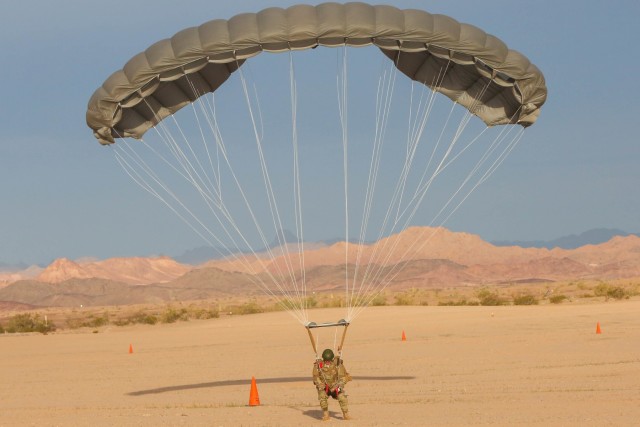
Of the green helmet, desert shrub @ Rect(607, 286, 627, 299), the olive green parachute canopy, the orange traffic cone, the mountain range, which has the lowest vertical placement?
the orange traffic cone

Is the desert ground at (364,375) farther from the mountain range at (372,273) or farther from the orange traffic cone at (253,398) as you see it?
the mountain range at (372,273)

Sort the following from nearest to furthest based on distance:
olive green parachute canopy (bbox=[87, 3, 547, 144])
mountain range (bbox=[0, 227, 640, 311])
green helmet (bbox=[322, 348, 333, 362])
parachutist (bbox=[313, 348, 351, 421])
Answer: parachutist (bbox=[313, 348, 351, 421])
green helmet (bbox=[322, 348, 333, 362])
olive green parachute canopy (bbox=[87, 3, 547, 144])
mountain range (bbox=[0, 227, 640, 311])

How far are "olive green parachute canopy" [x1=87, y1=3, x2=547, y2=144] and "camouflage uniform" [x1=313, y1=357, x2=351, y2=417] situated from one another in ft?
18.8

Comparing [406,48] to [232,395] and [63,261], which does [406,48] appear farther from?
[63,261]

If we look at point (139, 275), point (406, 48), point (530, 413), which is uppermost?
point (139, 275)

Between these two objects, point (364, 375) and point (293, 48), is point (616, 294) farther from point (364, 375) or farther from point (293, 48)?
point (293, 48)

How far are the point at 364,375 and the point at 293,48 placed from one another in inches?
328

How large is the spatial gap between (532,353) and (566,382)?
622 cm

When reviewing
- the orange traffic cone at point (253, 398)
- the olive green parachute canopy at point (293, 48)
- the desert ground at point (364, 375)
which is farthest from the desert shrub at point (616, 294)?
the orange traffic cone at point (253, 398)

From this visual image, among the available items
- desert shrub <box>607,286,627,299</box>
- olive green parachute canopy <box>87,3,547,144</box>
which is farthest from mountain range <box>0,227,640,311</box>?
olive green parachute canopy <box>87,3,547,144</box>

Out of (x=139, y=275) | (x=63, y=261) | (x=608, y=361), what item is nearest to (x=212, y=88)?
(x=608, y=361)

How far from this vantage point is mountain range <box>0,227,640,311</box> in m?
144

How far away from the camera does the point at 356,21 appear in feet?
56.8

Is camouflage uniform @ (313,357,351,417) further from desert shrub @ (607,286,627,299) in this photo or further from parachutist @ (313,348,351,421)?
desert shrub @ (607,286,627,299)
